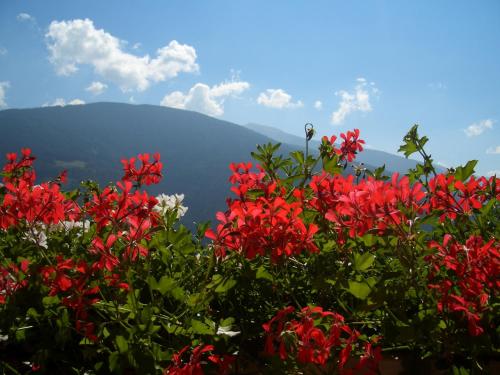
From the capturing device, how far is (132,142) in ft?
525

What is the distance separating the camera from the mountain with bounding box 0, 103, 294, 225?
133125 millimetres

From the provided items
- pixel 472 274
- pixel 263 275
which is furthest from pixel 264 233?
pixel 472 274

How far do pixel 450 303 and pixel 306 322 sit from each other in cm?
42

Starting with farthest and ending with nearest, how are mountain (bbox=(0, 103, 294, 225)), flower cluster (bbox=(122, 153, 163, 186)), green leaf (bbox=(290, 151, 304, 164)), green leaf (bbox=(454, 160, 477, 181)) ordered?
1. mountain (bbox=(0, 103, 294, 225))
2. flower cluster (bbox=(122, 153, 163, 186))
3. green leaf (bbox=(290, 151, 304, 164))
4. green leaf (bbox=(454, 160, 477, 181))

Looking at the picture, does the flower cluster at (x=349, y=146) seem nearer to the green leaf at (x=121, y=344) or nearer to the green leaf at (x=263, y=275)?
the green leaf at (x=263, y=275)

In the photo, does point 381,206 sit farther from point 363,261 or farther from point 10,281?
point 10,281

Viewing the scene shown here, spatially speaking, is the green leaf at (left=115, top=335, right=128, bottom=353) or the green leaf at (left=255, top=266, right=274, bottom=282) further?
the green leaf at (left=255, top=266, right=274, bottom=282)

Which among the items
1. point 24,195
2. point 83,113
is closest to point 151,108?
point 83,113

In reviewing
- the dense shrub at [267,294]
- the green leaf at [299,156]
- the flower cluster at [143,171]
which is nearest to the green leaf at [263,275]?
the dense shrub at [267,294]

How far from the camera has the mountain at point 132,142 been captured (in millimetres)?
133125

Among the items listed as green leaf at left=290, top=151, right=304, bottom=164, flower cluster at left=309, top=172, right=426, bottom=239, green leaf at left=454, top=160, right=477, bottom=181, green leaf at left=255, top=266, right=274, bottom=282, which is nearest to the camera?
flower cluster at left=309, top=172, right=426, bottom=239

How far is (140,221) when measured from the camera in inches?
42.7

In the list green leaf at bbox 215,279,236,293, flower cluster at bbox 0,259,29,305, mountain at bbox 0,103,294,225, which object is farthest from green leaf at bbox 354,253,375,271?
Answer: mountain at bbox 0,103,294,225

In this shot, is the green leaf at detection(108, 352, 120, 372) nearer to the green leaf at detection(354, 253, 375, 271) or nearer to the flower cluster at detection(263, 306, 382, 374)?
the flower cluster at detection(263, 306, 382, 374)
